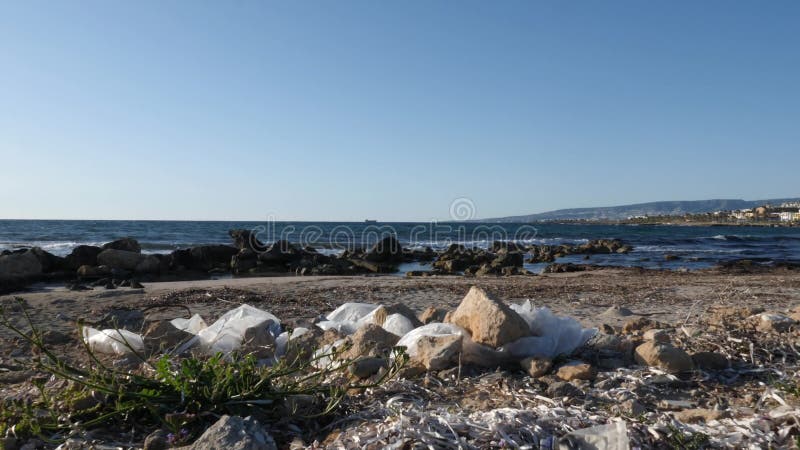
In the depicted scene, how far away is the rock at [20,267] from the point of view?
10062 mm

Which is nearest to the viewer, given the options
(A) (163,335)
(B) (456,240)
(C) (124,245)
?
(A) (163,335)

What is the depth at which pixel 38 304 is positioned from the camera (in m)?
6.31

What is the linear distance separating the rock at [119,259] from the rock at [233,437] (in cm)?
1248

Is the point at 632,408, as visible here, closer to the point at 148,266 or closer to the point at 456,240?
the point at 148,266

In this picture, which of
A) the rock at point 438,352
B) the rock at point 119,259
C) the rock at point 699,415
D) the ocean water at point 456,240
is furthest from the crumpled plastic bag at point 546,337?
the ocean water at point 456,240

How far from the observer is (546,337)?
2855mm

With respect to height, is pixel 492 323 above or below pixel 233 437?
above

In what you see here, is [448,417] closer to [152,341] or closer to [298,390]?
[298,390]

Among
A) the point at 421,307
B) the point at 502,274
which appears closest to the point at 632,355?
the point at 421,307

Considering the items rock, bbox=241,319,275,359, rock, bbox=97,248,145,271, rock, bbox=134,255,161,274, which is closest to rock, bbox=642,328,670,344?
rock, bbox=241,319,275,359

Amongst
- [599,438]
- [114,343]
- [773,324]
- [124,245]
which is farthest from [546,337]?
[124,245]

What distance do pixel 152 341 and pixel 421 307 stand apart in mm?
4107

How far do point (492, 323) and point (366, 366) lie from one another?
29.0 inches

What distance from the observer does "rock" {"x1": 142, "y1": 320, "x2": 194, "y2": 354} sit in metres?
2.96
